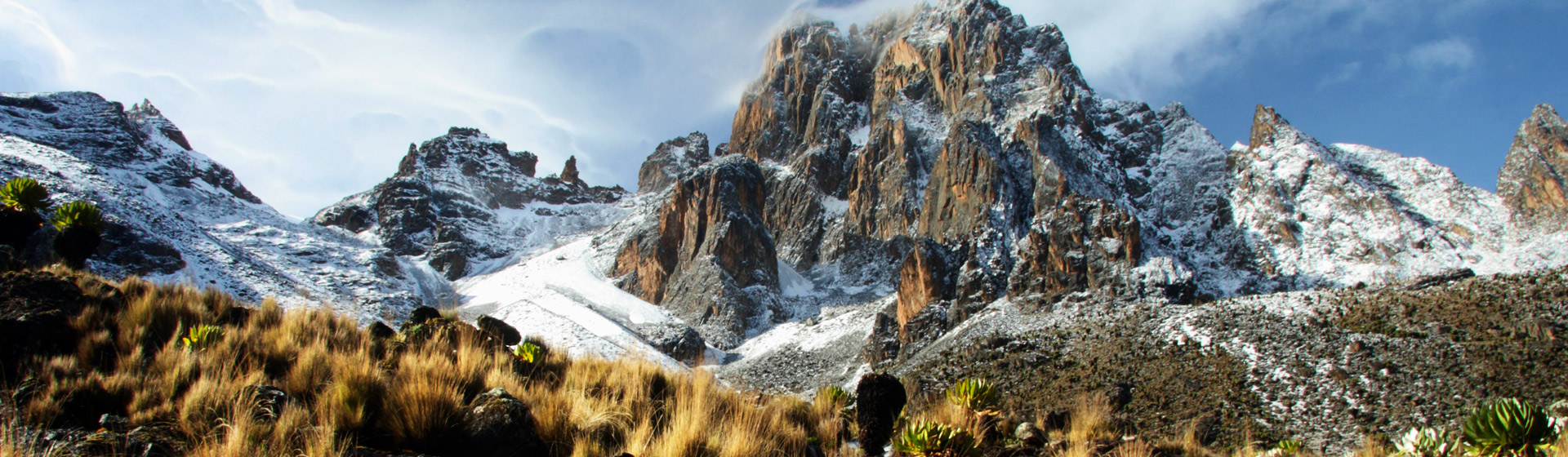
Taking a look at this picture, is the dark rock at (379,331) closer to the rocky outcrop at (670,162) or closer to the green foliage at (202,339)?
the green foliage at (202,339)

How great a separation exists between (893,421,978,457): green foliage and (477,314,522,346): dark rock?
19.1 feet

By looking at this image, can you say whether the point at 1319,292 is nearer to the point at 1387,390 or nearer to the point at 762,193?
the point at 1387,390

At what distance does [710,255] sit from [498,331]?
95.2 m

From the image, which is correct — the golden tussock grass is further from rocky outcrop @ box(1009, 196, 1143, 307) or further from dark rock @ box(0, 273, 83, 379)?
rocky outcrop @ box(1009, 196, 1143, 307)

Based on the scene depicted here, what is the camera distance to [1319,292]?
32.8 meters

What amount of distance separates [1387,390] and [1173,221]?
11215 cm

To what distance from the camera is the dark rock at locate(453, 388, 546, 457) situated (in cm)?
475

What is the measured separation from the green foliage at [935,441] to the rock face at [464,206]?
124389 millimetres

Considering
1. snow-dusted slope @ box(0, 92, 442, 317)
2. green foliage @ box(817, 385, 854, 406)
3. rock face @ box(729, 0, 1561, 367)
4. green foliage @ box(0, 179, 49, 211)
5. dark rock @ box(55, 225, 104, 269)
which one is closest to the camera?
green foliage @ box(817, 385, 854, 406)

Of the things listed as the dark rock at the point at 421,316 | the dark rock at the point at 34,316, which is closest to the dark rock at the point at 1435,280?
the dark rock at the point at 421,316

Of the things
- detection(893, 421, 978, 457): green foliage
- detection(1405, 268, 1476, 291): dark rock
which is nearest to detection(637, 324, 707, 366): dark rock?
detection(1405, 268, 1476, 291): dark rock

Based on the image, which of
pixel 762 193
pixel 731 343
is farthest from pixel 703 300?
pixel 762 193

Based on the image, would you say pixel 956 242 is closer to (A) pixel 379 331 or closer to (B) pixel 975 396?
(B) pixel 975 396

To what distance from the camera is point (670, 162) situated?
18638cm
